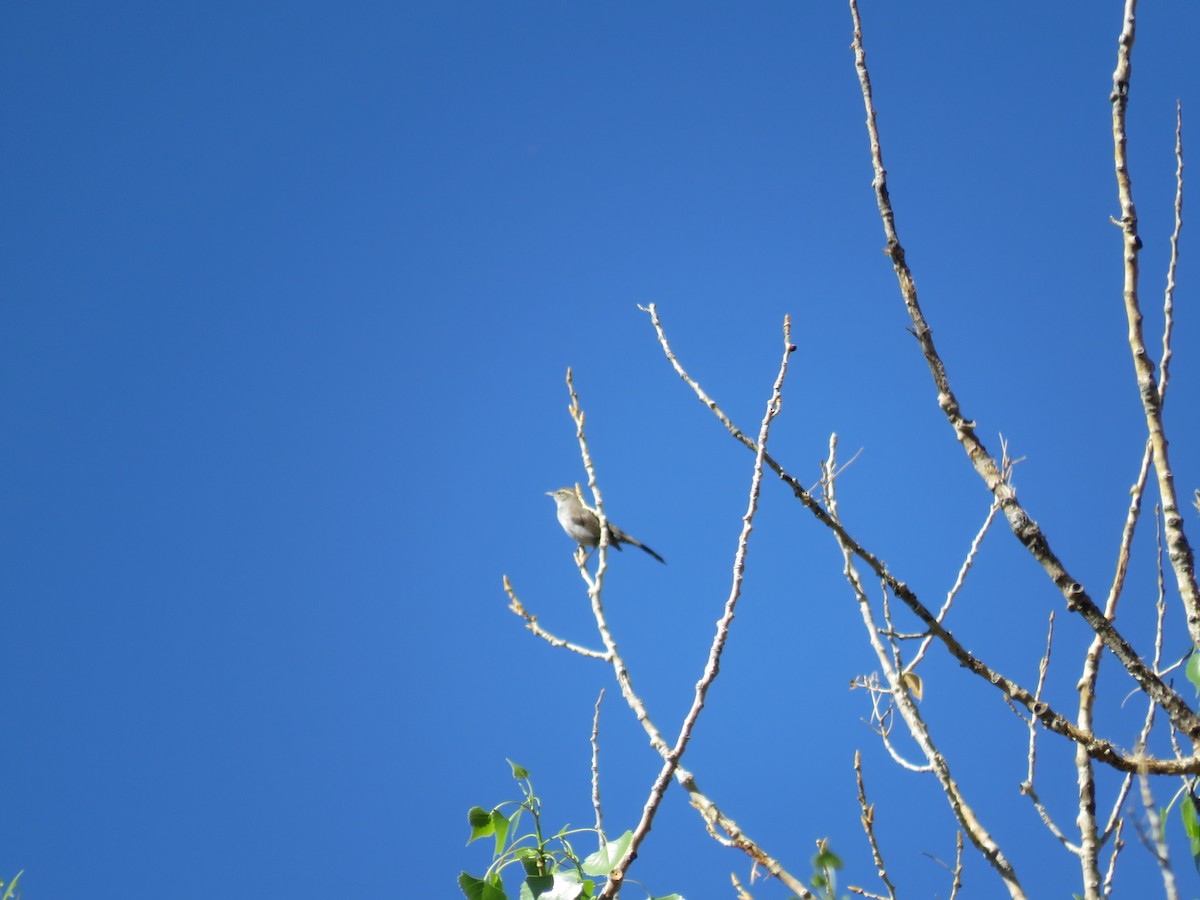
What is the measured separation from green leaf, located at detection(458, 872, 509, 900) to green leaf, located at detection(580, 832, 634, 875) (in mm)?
239

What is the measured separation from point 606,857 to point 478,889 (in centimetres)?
36

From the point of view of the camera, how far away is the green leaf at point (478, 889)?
2.83 m

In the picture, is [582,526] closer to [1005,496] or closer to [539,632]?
[539,632]

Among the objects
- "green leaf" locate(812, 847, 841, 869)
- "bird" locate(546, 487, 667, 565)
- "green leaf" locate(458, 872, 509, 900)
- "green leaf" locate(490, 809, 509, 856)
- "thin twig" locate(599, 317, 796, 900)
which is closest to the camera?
"green leaf" locate(812, 847, 841, 869)

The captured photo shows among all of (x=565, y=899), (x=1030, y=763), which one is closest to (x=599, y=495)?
(x=565, y=899)

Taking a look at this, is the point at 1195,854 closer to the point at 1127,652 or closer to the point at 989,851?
the point at 989,851

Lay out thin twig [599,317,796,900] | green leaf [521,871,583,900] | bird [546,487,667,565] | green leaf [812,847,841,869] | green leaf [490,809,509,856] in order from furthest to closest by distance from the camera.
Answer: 1. bird [546,487,667,565]
2. green leaf [490,809,509,856]
3. green leaf [521,871,583,900]
4. thin twig [599,317,796,900]
5. green leaf [812,847,841,869]

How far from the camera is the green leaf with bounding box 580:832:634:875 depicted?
270 centimetres

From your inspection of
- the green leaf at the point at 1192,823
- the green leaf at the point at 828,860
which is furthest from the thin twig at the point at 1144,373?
the green leaf at the point at 1192,823

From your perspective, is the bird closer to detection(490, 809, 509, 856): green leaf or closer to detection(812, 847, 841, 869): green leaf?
detection(490, 809, 509, 856): green leaf

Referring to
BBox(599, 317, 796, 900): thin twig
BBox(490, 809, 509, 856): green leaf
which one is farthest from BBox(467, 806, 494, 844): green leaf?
BBox(599, 317, 796, 900): thin twig

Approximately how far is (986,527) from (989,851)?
1.15 metres

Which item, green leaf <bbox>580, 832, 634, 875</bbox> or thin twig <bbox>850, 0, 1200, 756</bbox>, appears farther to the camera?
green leaf <bbox>580, 832, 634, 875</bbox>

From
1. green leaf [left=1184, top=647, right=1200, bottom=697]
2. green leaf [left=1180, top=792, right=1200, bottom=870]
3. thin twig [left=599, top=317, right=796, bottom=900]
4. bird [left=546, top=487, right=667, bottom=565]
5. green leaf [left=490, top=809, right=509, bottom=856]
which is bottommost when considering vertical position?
green leaf [left=1180, top=792, right=1200, bottom=870]
